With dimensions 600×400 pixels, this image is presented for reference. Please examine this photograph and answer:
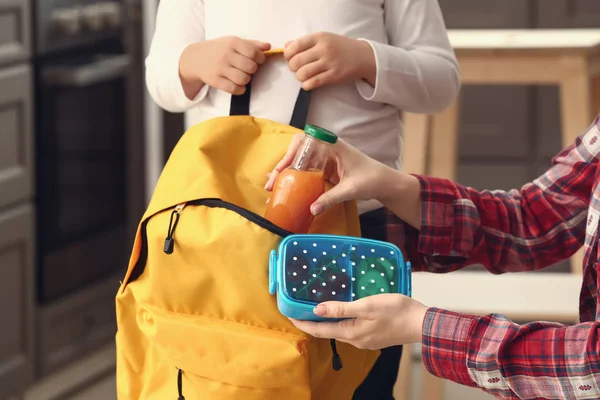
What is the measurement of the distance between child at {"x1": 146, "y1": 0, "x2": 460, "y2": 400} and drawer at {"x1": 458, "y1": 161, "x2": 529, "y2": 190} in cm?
173

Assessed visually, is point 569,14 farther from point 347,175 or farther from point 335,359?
point 335,359

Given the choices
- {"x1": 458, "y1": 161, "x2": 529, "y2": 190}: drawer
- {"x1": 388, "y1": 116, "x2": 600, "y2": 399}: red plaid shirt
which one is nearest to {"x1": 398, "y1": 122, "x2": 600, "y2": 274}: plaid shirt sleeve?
{"x1": 388, "y1": 116, "x2": 600, "y2": 399}: red plaid shirt

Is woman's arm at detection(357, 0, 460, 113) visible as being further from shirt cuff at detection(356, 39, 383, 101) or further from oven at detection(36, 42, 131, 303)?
oven at detection(36, 42, 131, 303)

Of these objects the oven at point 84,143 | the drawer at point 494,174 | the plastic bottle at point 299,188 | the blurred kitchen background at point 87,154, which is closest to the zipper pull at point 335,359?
the plastic bottle at point 299,188

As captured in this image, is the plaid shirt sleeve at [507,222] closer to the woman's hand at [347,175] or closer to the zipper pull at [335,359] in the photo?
the woman's hand at [347,175]

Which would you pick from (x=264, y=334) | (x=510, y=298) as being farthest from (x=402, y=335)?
(x=510, y=298)

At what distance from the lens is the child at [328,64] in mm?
1154

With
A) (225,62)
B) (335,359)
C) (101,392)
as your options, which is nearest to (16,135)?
(101,392)

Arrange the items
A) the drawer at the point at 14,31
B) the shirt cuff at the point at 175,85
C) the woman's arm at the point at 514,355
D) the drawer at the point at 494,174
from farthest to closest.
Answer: the drawer at the point at 494,174 < the drawer at the point at 14,31 < the shirt cuff at the point at 175,85 < the woman's arm at the point at 514,355

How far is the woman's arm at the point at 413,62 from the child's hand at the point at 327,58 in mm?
20

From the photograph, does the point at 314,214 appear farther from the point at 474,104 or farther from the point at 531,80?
the point at 474,104

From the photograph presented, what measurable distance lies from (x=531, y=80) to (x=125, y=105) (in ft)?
3.94

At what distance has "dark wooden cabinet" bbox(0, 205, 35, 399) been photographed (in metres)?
2.28

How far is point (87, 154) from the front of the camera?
257 centimetres
